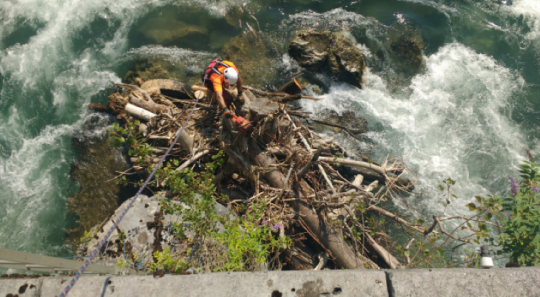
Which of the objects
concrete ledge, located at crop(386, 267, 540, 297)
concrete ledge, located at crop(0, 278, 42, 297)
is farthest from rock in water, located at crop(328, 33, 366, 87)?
concrete ledge, located at crop(0, 278, 42, 297)

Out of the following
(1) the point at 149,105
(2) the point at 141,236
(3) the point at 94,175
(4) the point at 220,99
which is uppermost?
(4) the point at 220,99

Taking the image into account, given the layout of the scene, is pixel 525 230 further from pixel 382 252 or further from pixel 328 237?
pixel 328 237

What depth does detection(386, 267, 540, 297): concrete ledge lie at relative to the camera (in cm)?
279

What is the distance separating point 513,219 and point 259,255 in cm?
303

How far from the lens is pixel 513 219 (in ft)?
12.4

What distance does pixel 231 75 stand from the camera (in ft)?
16.4

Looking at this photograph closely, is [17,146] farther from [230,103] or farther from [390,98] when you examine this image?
[390,98]

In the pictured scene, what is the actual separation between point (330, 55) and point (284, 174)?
3.91 m

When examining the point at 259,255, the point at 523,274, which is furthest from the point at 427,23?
the point at 259,255

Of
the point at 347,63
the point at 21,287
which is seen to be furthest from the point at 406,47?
the point at 21,287

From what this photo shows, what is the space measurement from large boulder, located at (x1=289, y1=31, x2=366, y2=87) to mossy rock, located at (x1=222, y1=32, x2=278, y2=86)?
2.35 feet

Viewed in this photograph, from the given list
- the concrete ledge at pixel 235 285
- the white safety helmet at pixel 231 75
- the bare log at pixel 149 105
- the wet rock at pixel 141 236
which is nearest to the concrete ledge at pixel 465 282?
the concrete ledge at pixel 235 285

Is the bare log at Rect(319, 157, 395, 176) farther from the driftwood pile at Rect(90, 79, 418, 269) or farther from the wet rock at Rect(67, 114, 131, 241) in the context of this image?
the wet rock at Rect(67, 114, 131, 241)

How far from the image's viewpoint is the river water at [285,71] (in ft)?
20.4
